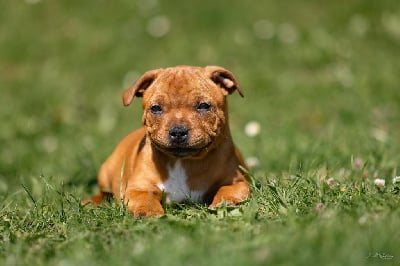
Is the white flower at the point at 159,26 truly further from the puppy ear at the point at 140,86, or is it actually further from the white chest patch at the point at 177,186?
the white chest patch at the point at 177,186

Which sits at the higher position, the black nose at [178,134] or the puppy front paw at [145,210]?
the black nose at [178,134]

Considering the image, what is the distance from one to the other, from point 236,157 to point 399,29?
245 inches

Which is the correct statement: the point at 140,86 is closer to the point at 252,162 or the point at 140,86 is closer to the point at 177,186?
the point at 177,186

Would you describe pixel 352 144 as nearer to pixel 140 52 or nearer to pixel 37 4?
pixel 140 52

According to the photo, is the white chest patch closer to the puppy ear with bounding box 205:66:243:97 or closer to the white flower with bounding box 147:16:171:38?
the puppy ear with bounding box 205:66:243:97

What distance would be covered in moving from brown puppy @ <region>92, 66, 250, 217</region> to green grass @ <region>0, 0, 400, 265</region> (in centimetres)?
26

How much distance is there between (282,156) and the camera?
22.0 ft

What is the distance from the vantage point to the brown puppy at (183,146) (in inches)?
188

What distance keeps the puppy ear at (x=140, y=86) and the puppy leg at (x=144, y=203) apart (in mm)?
678

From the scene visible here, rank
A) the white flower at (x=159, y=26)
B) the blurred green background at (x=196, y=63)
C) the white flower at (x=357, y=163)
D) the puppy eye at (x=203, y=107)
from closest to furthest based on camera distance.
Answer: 1. the puppy eye at (x=203, y=107)
2. the white flower at (x=357, y=163)
3. the blurred green background at (x=196, y=63)
4. the white flower at (x=159, y=26)

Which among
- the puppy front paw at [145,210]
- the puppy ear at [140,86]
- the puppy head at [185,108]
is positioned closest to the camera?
the puppy front paw at [145,210]

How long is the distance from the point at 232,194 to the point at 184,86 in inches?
33.3

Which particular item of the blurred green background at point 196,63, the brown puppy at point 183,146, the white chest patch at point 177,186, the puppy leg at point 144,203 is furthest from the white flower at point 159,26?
the puppy leg at point 144,203
